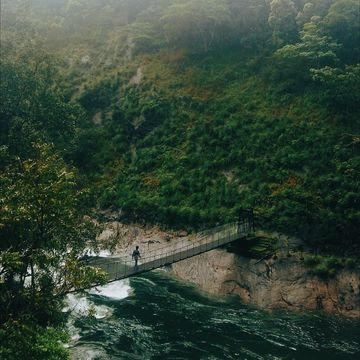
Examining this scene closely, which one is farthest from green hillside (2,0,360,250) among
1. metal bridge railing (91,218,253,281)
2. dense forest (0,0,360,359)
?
metal bridge railing (91,218,253,281)

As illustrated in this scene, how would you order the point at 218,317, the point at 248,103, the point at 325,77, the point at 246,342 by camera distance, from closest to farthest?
1. the point at 246,342
2. the point at 218,317
3. the point at 325,77
4. the point at 248,103

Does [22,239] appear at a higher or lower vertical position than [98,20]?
lower

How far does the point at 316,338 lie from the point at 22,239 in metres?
13.9

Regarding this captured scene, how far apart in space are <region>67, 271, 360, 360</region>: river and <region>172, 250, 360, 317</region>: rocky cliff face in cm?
83

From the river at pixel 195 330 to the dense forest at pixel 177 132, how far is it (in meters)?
3.29

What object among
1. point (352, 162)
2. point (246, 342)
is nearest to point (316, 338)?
point (246, 342)

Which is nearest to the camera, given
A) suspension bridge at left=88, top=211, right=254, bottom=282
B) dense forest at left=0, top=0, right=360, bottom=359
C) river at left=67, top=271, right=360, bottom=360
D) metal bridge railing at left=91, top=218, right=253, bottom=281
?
dense forest at left=0, top=0, right=360, bottom=359

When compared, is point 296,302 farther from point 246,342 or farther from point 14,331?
point 14,331

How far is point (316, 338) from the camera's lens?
20.3 m

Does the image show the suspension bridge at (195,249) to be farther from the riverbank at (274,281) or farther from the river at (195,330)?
the river at (195,330)

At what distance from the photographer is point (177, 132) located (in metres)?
40.3

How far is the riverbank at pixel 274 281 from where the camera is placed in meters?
23.5

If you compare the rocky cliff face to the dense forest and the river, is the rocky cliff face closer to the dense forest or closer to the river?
the river

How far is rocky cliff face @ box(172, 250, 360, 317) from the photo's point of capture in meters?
23.5
